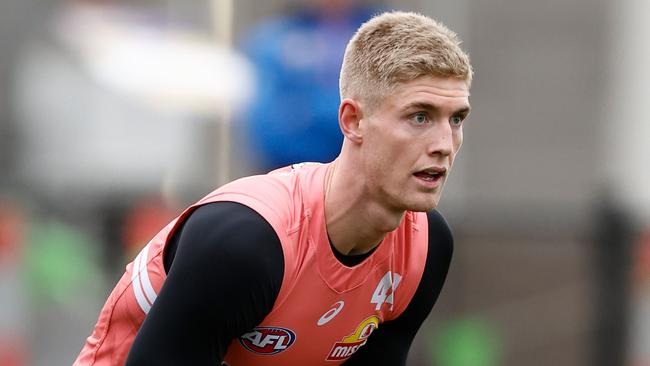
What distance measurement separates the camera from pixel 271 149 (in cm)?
761

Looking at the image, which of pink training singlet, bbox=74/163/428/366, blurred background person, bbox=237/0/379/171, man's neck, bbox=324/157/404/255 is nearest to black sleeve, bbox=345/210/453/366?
pink training singlet, bbox=74/163/428/366

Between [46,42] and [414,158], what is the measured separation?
21.0 ft

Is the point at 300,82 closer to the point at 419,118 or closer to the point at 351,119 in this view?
the point at 351,119

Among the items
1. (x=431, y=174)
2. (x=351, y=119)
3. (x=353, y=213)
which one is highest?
(x=351, y=119)

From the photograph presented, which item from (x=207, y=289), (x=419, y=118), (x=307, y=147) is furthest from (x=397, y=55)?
(x=307, y=147)

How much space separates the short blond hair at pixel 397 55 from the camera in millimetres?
4121

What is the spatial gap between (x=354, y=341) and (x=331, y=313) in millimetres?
197

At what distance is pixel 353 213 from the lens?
4.29 metres

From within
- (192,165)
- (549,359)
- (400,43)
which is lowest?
(549,359)

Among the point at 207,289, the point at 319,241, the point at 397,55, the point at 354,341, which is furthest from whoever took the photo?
the point at 354,341

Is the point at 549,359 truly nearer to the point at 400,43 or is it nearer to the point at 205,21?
the point at 205,21

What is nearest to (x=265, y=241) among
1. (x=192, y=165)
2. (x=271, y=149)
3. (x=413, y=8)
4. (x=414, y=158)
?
(x=414, y=158)

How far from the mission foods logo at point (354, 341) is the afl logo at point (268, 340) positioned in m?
0.20

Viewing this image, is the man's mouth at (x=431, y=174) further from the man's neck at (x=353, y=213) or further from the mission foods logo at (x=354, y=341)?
the mission foods logo at (x=354, y=341)
